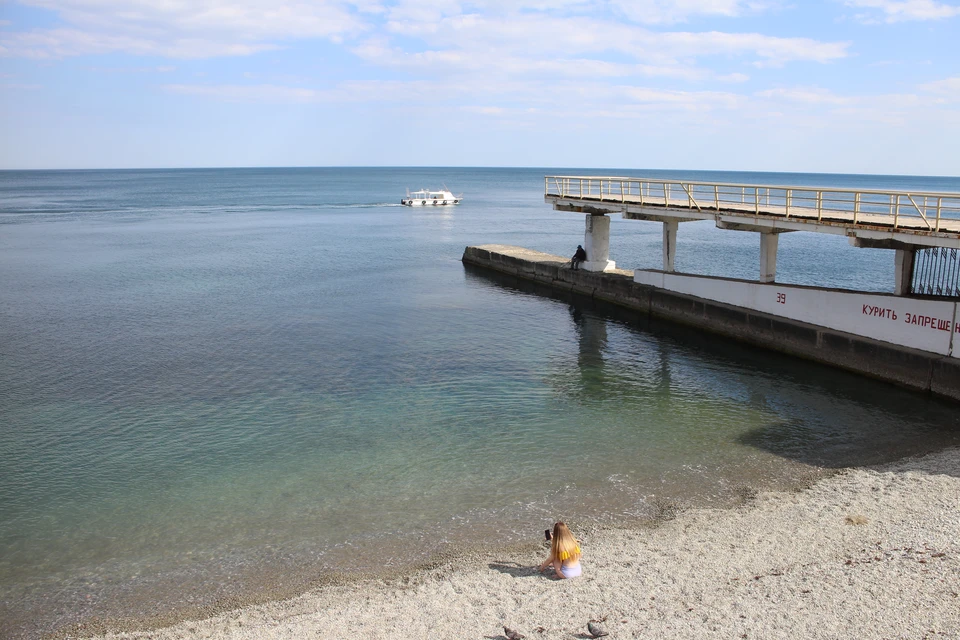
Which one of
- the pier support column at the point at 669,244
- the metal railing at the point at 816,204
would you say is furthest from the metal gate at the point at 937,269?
the pier support column at the point at 669,244

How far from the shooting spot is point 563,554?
12141 mm

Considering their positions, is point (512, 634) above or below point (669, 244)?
below

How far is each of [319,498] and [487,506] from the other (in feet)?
11.7

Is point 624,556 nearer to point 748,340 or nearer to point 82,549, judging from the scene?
point 82,549

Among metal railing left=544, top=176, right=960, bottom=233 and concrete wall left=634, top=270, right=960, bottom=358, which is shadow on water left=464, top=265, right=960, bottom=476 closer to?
concrete wall left=634, top=270, right=960, bottom=358

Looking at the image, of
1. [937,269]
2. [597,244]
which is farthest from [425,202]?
[937,269]

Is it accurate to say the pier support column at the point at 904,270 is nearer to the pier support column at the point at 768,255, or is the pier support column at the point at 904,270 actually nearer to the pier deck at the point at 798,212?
the pier deck at the point at 798,212

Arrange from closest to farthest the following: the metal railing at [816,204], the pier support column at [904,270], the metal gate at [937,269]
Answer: the metal railing at [816,204]
the pier support column at [904,270]
the metal gate at [937,269]

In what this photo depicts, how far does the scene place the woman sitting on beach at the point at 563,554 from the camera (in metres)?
12.1

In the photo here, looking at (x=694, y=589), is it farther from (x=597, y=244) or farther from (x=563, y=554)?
(x=597, y=244)

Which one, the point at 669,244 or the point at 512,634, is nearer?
the point at 512,634

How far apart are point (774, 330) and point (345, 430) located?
16.5 m

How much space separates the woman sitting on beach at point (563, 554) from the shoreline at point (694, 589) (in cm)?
19

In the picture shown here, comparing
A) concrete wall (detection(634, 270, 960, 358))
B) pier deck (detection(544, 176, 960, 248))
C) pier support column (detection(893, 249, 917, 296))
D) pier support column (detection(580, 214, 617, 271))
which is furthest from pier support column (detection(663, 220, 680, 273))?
pier support column (detection(893, 249, 917, 296))
